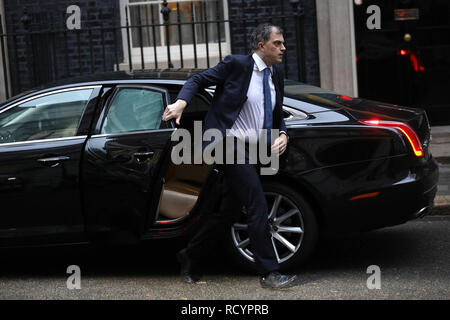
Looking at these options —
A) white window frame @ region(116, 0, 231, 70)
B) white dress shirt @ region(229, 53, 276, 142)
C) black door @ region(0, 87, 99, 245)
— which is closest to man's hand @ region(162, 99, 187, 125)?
white dress shirt @ region(229, 53, 276, 142)

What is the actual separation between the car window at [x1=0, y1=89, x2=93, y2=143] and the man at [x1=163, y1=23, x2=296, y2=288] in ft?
3.22

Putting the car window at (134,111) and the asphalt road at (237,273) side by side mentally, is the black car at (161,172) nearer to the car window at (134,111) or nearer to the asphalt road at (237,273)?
the car window at (134,111)

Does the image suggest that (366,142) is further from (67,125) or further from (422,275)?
(67,125)

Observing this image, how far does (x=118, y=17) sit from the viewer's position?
11.0 meters

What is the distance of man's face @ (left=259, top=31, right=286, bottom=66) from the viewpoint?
17.6 ft

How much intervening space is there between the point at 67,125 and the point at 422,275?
2.70 m

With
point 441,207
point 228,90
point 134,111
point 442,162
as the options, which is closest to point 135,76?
point 134,111

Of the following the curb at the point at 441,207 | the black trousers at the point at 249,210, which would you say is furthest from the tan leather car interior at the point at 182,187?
the curb at the point at 441,207

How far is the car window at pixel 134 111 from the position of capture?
572 centimetres

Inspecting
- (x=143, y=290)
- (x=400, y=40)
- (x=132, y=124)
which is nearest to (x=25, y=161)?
(x=132, y=124)

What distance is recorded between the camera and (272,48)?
536cm

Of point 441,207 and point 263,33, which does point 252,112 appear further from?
point 441,207

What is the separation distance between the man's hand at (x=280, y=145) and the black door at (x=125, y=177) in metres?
0.75

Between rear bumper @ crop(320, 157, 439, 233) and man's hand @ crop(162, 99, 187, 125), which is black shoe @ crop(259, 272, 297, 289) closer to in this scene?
rear bumper @ crop(320, 157, 439, 233)
